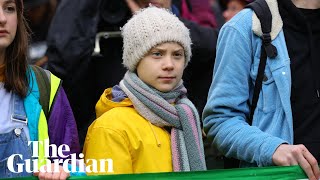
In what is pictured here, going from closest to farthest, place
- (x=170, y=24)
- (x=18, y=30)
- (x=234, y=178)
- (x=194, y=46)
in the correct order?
(x=234, y=178)
(x=18, y=30)
(x=170, y=24)
(x=194, y=46)

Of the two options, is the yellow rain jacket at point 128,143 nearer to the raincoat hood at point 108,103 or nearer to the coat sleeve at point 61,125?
the raincoat hood at point 108,103

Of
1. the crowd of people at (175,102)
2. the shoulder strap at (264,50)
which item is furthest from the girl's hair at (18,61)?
the shoulder strap at (264,50)

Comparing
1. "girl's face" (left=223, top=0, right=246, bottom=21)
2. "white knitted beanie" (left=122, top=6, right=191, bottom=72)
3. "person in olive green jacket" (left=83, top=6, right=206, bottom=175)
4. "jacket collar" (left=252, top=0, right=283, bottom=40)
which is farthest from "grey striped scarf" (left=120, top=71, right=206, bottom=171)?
"girl's face" (left=223, top=0, right=246, bottom=21)

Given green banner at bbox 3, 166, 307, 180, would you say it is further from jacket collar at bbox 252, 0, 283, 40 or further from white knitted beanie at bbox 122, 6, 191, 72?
white knitted beanie at bbox 122, 6, 191, 72

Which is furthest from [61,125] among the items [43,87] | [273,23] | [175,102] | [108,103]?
[273,23]

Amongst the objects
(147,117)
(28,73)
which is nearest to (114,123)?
(147,117)

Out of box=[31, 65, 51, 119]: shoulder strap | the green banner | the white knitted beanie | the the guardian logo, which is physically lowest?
the green banner

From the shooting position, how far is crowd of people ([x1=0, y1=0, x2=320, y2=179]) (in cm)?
479

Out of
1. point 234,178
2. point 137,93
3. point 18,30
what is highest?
point 18,30

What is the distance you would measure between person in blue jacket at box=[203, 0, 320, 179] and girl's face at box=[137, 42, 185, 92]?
40 centimetres

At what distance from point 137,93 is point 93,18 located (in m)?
1.54

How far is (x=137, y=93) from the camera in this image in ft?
17.6

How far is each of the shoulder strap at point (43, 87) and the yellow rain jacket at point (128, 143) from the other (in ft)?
1.25

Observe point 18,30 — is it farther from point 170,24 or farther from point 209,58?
point 209,58
